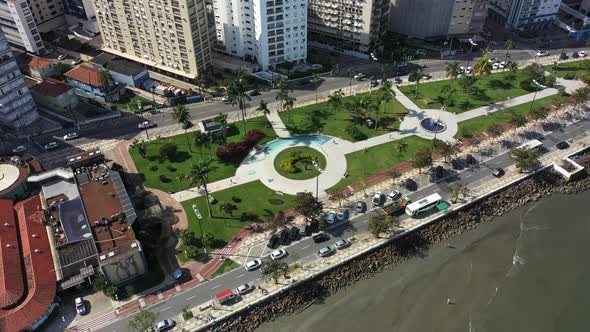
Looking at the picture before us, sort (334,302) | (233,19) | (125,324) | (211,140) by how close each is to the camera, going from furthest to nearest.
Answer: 1. (233,19)
2. (211,140)
3. (334,302)
4. (125,324)

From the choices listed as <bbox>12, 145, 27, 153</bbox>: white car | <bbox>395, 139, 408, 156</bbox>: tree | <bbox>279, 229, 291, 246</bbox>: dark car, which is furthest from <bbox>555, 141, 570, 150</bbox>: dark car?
<bbox>12, 145, 27, 153</bbox>: white car

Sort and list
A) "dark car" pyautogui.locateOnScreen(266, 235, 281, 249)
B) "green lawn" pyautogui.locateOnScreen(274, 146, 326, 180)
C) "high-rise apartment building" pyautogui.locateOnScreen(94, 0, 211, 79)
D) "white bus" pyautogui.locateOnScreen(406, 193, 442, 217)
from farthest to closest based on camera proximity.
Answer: "high-rise apartment building" pyautogui.locateOnScreen(94, 0, 211, 79) < "green lawn" pyautogui.locateOnScreen(274, 146, 326, 180) < "white bus" pyautogui.locateOnScreen(406, 193, 442, 217) < "dark car" pyautogui.locateOnScreen(266, 235, 281, 249)

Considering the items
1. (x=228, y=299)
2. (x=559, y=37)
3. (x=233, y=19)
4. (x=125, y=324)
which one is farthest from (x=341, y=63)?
(x=125, y=324)

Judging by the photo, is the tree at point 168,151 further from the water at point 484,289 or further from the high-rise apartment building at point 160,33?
the water at point 484,289

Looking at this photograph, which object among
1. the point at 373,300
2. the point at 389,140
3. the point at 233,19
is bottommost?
the point at 373,300

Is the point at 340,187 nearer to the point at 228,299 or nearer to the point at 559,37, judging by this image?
the point at 228,299

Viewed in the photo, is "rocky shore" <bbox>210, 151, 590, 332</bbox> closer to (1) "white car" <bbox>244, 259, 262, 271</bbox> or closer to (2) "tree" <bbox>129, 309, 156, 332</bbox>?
(1) "white car" <bbox>244, 259, 262, 271</bbox>

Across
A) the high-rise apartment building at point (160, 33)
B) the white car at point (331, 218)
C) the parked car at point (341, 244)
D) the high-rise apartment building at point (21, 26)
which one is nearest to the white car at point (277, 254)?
the parked car at point (341, 244)
